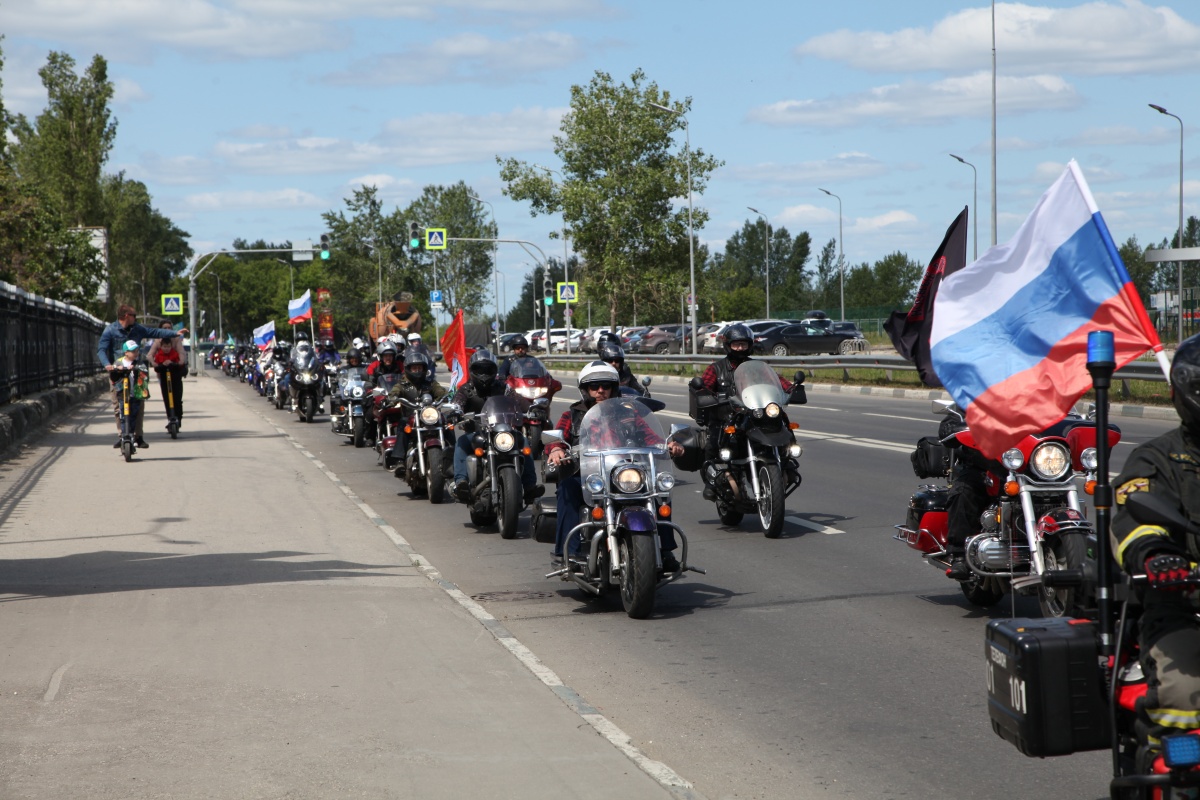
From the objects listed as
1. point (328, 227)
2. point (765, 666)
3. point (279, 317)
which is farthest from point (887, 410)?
point (279, 317)

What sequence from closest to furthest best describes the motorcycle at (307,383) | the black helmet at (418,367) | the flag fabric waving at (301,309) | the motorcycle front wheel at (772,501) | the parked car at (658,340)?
the motorcycle front wheel at (772,501)
the black helmet at (418,367)
the motorcycle at (307,383)
the flag fabric waving at (301,309)
the parked car at (658,340)

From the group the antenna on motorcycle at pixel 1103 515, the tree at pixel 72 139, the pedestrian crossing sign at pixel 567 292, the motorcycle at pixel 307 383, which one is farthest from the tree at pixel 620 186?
the antenna on motorcycle at pixel 1103 515

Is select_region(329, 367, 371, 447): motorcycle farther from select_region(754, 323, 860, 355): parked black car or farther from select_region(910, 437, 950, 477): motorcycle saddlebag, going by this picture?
select_region(754, 323, 860, 355): parked black car

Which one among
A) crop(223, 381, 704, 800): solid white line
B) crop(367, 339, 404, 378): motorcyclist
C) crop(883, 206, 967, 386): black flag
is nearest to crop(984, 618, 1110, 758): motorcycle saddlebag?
crop(223, 381, 704, 800): solid white line

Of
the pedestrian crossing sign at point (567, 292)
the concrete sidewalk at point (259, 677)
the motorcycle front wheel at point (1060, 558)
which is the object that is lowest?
the concrete sidewalk at point (259, 677)

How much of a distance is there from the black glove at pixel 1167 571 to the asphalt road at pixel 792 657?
5.24 ft

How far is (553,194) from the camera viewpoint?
2432 inches

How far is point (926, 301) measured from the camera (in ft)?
26.9

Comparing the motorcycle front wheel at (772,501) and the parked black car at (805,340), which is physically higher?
Answer: the parked black car at (805,340)

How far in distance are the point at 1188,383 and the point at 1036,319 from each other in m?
1.23

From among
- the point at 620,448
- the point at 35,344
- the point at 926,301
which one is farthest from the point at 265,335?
the point at 926,301

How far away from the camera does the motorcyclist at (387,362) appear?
1755cm

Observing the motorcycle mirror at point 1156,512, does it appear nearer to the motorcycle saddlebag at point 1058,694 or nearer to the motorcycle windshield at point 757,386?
the motorcycle saddlebag at point 1058,694

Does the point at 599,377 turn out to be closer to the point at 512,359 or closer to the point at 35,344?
the point at 512,359
